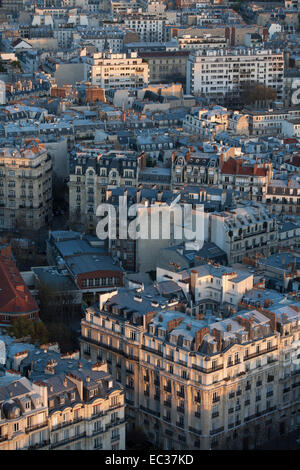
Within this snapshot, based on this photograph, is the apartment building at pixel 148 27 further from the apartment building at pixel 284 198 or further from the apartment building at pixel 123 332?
the apartment building at pixel 123 332

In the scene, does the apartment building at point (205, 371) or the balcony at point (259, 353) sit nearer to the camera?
the apartment building at point (205, 371)

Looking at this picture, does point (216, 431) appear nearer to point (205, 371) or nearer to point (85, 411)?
point (205, 371)

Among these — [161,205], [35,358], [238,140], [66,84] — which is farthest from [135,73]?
[35,358]

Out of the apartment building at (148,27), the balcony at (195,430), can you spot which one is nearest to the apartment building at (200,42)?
the apartment building at (148,27)

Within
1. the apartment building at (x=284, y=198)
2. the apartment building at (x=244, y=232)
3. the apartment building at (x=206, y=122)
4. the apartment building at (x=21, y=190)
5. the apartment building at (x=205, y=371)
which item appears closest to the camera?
the apartment building at (x=205, y=371)

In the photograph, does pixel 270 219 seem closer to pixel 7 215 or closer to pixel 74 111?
pixel 7 215

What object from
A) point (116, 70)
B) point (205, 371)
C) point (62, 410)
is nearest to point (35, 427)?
point (62, 410)

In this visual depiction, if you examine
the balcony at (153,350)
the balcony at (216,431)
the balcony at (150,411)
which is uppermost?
the balcony at (153,350)
